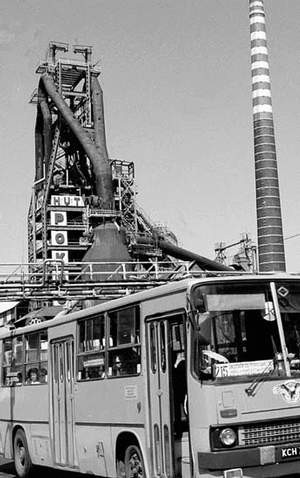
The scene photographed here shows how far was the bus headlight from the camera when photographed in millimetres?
8219

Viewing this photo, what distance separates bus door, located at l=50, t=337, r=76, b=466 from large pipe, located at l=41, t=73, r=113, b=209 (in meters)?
61.2

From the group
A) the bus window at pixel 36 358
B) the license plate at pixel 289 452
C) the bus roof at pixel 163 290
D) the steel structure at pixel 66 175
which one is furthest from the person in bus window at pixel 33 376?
the steel structure at pixel 66 175

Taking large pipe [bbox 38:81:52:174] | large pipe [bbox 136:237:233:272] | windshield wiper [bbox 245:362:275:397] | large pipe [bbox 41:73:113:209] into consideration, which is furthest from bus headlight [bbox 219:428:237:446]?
large pipe [bbox 38:81:52:174]

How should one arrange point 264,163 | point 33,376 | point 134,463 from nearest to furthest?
point 134,463 → point 33,376 → point 264,163

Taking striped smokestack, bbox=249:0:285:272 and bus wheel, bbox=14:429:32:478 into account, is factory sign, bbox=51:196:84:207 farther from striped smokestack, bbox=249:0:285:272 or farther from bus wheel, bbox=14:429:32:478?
bus wheel, bbox=14:429:32:478

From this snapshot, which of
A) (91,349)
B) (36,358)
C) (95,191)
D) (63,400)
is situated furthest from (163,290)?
(95,191)

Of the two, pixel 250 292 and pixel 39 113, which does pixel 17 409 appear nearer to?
pixel 250 292

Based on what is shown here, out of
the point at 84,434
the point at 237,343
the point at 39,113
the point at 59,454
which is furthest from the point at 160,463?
the point at 39,113

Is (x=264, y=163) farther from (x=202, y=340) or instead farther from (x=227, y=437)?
(x=227, y=437)

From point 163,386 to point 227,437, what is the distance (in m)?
1.34

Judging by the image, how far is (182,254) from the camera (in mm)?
77375

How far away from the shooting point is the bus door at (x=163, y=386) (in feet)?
29.8

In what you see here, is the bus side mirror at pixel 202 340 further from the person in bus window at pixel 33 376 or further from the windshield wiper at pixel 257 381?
the person in bus window at pixel 33 376

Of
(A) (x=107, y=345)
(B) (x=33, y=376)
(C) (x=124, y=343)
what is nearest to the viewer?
(C) (x=124, y=343)
